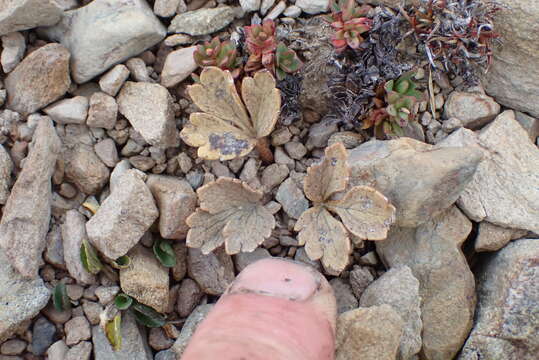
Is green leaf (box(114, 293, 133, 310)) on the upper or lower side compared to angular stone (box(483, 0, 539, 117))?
lower

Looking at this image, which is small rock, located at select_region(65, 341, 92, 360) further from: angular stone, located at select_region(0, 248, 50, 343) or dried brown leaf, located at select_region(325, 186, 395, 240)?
dried brown leaf, located at select_region(325, 186, 395, 240)

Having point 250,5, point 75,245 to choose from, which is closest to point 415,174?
point 250,5

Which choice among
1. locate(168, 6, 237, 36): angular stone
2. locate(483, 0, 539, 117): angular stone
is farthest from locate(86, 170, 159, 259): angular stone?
locate(483, 0, 539, 117): angular stone

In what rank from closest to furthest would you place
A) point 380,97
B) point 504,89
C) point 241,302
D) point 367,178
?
point 241,302, point 367,178, point 380,97, point 504,89

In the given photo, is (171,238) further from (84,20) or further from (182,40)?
(84,20)

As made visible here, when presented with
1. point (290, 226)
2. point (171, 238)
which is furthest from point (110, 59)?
point (290, 226)

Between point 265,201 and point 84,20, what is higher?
point 84,20
